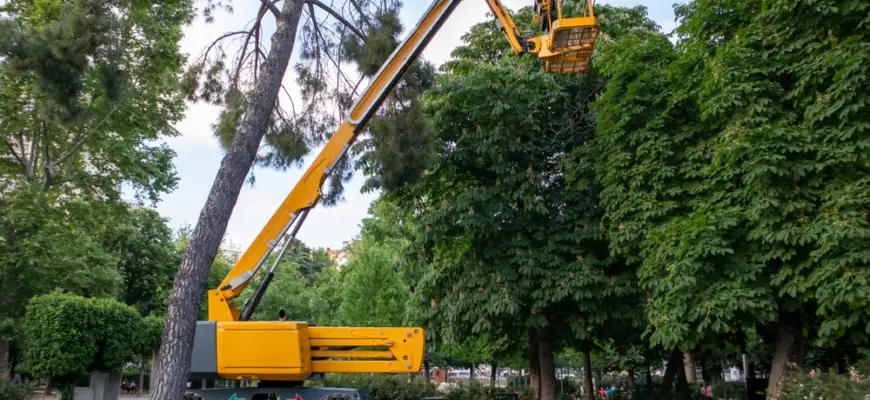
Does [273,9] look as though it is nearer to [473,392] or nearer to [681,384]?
[473,392]

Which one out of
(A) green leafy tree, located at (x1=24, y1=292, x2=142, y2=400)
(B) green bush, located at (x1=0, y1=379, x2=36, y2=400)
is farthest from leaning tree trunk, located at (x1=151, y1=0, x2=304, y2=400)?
(A) green leafy tree, located at (x1=24, y1=292, x2=142, y2=400)

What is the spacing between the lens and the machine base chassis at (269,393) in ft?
38.8

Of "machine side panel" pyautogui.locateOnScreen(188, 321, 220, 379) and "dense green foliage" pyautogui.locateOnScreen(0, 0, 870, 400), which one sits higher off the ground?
"dense green foliage" pyautogui.locateOnScreen(0, 0, 870, 400)

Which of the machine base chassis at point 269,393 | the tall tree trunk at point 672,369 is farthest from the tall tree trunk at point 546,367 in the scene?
the machine base chassis at point 269,393

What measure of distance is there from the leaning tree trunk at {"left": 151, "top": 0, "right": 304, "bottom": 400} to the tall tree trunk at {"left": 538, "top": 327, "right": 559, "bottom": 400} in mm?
10334

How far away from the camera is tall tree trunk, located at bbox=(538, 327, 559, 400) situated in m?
17.7

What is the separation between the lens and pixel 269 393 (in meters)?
12.0

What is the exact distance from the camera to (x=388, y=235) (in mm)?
38125

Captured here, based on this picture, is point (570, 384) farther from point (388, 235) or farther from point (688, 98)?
point (688, 98)

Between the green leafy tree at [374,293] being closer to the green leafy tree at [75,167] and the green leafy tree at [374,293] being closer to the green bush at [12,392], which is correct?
the green leafy tree at [75,167]

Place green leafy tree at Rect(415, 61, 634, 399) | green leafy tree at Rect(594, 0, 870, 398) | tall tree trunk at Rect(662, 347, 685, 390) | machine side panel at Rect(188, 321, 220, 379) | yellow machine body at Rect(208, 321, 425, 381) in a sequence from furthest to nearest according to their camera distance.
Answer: tall tree trunk at Rect(662, 347, 685, 390) → green leafy tree at Rect(415, 61, 634, 399) → machine side panel at Rect(188, 321, 220, 379) → yellow machine body at Rect(208, 321, 425, 381) → green leafy tree at Rect(594, 0, 870, 398)

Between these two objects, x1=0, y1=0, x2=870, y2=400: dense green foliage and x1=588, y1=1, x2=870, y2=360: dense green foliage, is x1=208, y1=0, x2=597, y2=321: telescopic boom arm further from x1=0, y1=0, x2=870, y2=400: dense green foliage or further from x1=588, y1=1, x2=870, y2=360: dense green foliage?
x1=588, y1=1, x2=870, y2=360: dense green foliage

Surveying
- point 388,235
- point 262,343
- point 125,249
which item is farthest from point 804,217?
point 125,249

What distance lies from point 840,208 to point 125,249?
38.0m
